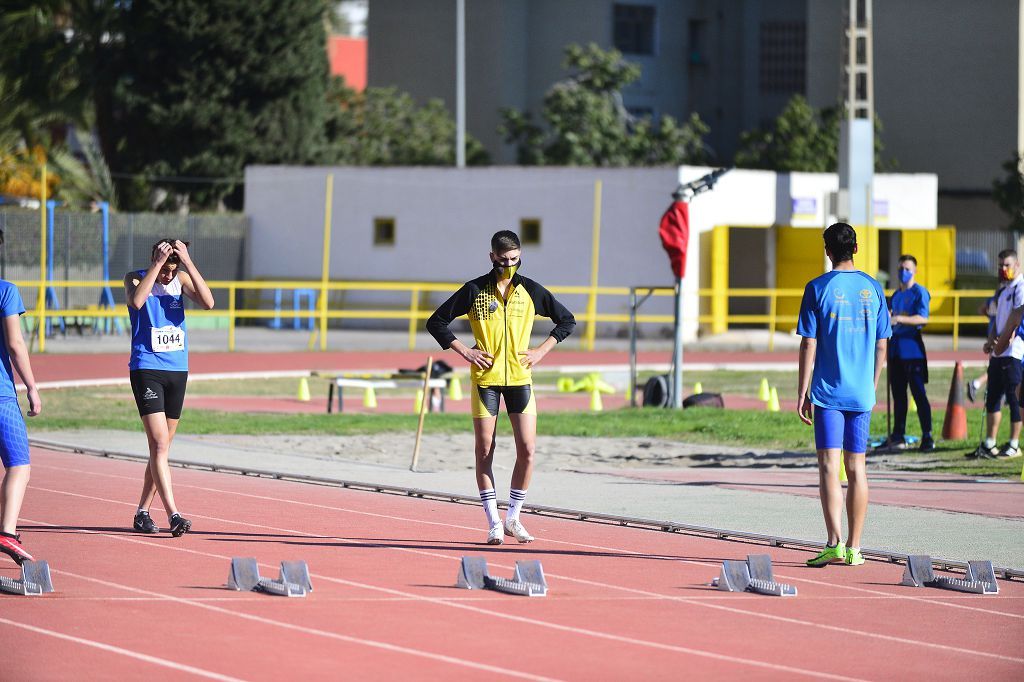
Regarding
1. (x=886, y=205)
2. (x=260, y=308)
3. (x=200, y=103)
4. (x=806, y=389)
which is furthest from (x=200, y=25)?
(x=806, y=389)

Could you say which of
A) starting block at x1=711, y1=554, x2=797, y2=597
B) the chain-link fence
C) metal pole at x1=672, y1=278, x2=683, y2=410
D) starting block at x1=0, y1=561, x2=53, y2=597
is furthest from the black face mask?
the chain-link fence

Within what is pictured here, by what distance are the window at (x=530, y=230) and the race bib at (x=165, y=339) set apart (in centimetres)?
3017

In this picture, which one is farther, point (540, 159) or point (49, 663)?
point (540, 159)

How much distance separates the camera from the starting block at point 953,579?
9.41m

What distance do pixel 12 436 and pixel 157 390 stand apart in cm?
152

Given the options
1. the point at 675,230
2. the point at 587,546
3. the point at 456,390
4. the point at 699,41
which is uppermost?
the point at 699,41

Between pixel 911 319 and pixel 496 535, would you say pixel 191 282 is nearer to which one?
pixel 496 535

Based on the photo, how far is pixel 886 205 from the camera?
4197cm

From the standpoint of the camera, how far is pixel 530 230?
41500 millimetres

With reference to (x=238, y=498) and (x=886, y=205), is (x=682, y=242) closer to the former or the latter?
(x=238, y=498)

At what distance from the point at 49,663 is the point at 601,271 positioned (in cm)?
3362

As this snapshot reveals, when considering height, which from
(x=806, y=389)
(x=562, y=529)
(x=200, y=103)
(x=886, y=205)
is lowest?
(x=562, y=529)

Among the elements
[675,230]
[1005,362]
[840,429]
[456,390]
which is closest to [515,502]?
[840,429]

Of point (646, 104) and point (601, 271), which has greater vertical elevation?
point (646, 104)
